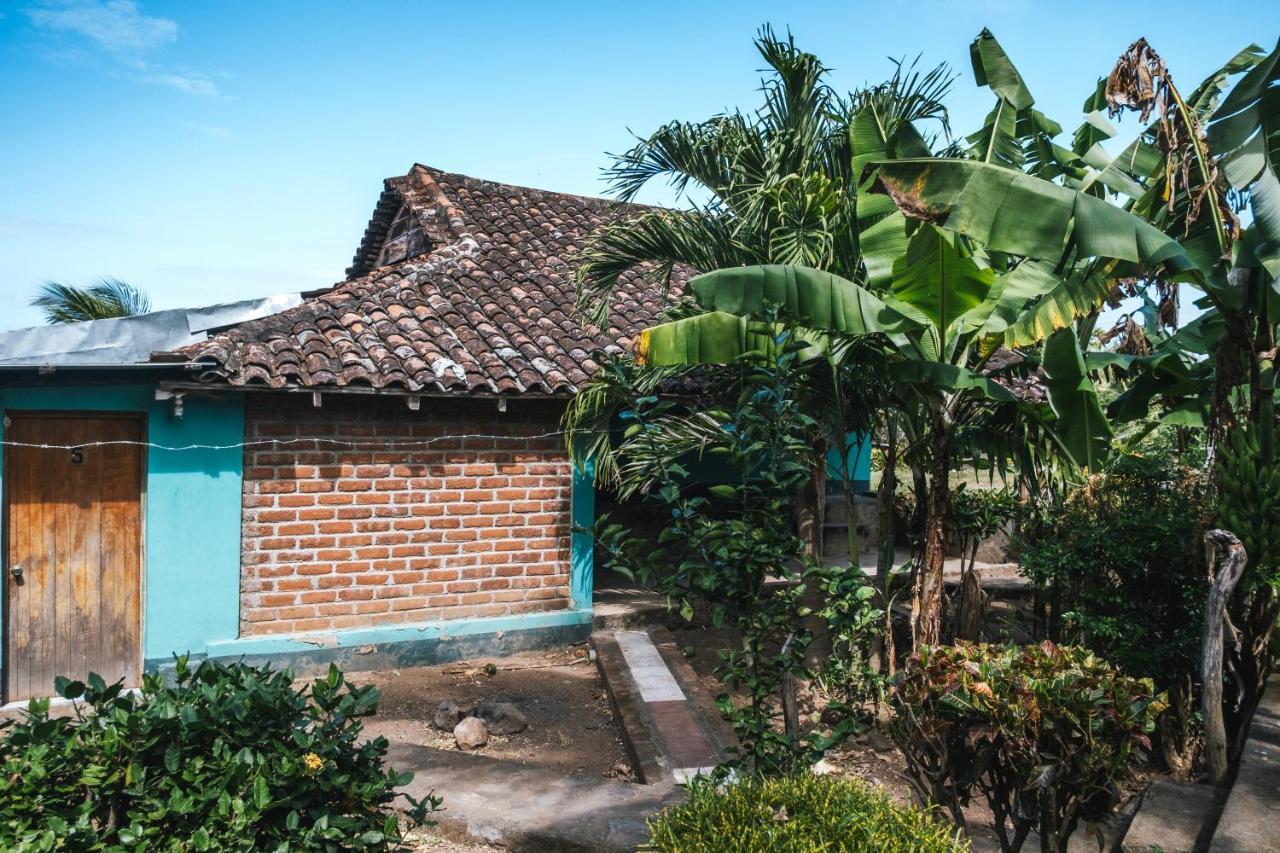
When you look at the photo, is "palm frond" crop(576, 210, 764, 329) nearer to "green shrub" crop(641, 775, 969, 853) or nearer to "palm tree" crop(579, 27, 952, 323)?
"palm tree" crop(579, 27, 952, 323)

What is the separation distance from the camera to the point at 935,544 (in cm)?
576

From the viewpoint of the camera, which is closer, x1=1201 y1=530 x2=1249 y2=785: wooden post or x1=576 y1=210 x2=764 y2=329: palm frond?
x1=1201 y1=530 x2=1249 y2=785: wooden post

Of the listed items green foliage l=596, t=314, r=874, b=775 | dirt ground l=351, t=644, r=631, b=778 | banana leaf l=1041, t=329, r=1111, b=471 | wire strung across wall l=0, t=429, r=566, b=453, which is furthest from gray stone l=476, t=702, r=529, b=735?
banana leaf l=1041, t=329, r=1111, b=471

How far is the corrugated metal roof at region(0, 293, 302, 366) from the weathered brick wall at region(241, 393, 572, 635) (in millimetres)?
1058

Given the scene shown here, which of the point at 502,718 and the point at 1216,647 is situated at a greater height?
the point at 1216,647

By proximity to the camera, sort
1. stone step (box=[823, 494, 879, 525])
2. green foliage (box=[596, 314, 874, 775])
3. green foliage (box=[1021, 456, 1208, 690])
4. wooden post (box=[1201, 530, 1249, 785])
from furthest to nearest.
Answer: stone step (box=[823, 494, 879, 525]) < green foliage (box=[1021, 456, 1208, 690]) < wooden post (box=[1201, 530, 1249, 785]) < green foliage (box=[596, 314, 874, 775])

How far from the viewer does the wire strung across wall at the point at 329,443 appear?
672cm

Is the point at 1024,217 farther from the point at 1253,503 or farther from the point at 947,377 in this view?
the point at 1253,503

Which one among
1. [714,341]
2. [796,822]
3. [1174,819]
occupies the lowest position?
[1174,819]

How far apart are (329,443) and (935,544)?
505 cm

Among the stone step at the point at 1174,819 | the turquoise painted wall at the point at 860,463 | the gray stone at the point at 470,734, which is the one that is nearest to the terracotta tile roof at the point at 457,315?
the gray stone at the point at 470,734

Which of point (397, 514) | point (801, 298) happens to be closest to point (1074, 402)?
point (801, 298)

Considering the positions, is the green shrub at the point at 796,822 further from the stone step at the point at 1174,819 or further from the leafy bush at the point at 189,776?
the stone step at the point at 1174,819

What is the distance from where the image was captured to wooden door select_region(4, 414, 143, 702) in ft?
21.6
